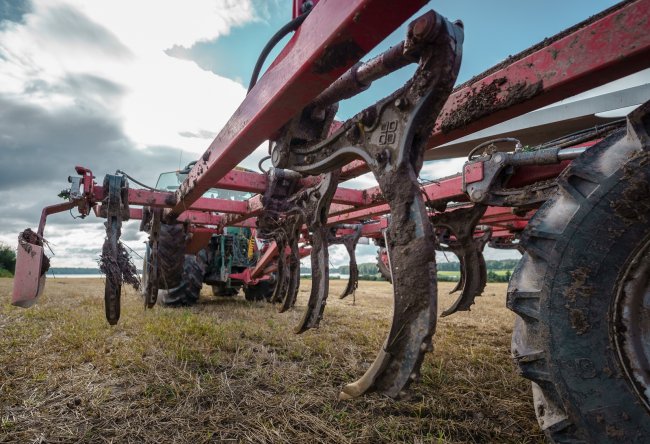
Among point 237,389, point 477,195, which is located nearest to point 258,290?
point 237,389

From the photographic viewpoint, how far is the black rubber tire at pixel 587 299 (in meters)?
0.95

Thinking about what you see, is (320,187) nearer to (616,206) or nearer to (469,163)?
(469,163)

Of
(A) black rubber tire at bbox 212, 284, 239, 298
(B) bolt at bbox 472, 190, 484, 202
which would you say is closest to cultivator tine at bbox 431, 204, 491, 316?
(B) bolt at bbox 472, 190, 484, 202

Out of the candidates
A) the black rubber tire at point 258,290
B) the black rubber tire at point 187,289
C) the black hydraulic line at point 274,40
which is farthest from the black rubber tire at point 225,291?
the black hydraulic line at point 274,40

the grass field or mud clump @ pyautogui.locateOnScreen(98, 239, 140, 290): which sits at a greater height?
mud clump @ pyautogui.locateOnScreen(98, 239, 140, 290)

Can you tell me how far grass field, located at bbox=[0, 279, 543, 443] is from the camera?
64.7 inches

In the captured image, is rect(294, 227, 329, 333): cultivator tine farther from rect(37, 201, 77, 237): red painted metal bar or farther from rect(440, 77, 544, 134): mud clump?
rect(37, 201, 77, 237): red painted metal bar

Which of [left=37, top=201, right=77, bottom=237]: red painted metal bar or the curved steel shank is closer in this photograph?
the curved steel shank

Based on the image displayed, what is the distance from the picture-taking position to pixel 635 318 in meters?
0.98

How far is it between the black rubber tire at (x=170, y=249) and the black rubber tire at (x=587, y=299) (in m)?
4.07

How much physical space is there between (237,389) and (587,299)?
1.82 m

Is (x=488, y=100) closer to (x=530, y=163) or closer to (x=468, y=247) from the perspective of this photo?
(x=530, y=163)

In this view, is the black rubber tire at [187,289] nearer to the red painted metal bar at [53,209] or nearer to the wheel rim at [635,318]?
the red painted metal bar at [53,209]

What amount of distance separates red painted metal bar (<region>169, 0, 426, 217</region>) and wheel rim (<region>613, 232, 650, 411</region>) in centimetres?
88
